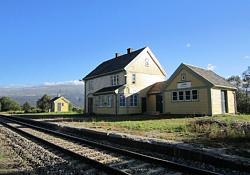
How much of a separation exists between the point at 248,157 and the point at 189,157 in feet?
5.43

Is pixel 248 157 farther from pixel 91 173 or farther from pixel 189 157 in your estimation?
pixel 91 173

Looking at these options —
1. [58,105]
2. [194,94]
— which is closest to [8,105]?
[58,105]

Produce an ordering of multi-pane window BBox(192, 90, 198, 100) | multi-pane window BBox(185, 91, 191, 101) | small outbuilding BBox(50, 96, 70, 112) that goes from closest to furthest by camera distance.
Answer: multi-pane window BBox(192, 90, 198, 100) → multi-pane window BBox(185, 91, 191, 101) → small outbuilding BBox(50, 96, 70, 112)

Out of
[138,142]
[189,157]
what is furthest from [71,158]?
[189,157]

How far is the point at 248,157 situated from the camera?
7.35 meters

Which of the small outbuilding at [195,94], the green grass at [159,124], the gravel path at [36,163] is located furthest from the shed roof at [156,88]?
the gravel path at [36,163]

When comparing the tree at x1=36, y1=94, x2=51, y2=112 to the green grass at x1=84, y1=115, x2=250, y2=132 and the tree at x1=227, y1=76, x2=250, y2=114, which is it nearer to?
the tree at x1=227, y1=76, x2=250, y2=114

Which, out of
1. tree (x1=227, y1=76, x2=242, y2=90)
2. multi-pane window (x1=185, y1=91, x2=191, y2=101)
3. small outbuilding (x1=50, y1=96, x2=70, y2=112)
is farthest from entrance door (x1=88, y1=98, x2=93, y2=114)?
tree (x1=227, y1=76, x2=242, y2=90)

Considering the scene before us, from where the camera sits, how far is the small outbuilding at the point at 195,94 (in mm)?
24828

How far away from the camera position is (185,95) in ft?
88.0

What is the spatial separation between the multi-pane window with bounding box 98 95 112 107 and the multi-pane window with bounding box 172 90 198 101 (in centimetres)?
871

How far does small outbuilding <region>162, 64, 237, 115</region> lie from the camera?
2483 centimetres

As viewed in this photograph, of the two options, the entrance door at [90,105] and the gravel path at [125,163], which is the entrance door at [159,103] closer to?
the entrance door at [90,105]

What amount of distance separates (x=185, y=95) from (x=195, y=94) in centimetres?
124
